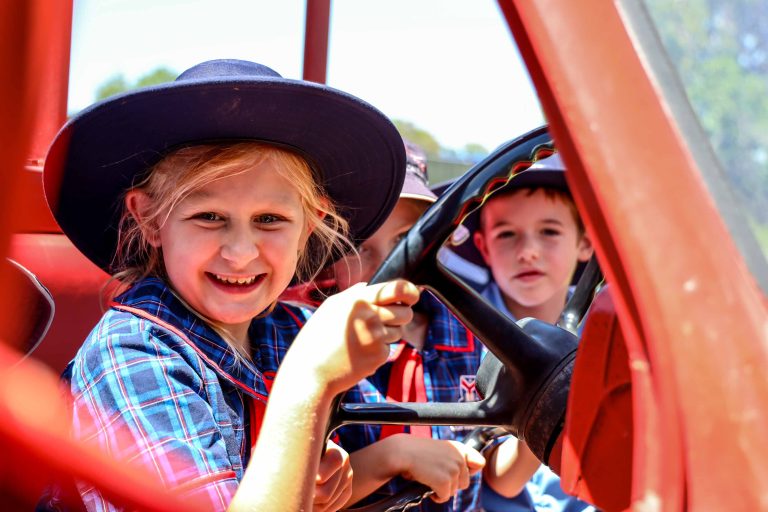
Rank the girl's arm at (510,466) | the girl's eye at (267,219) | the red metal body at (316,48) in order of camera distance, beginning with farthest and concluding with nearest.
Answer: the red metal body at (316,48)
the girl's arm at (510,466)
the girl's eye at (267,219)

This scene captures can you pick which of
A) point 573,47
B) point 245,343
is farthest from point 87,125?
point 573,47

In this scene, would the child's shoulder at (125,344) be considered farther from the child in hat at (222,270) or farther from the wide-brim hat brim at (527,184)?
the wide-brim hat brim at (527,184)

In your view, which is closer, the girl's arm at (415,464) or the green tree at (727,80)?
the green tree at (727,80)

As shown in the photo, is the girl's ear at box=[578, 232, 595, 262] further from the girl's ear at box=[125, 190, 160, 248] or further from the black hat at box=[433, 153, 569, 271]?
the girl's ear at box=[125, 190, 160, 248]

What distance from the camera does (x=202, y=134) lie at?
4.28ft

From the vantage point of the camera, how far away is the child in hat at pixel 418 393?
135 centimetres

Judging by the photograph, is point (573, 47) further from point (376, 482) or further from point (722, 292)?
point (376, 482)

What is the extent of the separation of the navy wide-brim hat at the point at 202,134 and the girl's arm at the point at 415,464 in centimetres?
46

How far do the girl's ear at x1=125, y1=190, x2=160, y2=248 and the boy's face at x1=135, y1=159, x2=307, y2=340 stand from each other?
4 centimetres

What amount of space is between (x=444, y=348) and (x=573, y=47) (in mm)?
1306

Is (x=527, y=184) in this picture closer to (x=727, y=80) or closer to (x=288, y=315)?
(x=288, y=315)

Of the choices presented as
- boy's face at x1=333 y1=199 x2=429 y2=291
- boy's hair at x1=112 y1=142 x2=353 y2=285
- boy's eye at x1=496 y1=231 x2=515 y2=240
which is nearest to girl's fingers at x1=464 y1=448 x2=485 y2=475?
boy's hair at x1=112 y1=142 x2=353 y2=285

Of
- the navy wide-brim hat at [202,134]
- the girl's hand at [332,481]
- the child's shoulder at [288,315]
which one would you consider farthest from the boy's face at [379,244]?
the girl's hand at [332,481]

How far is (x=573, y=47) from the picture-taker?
621 mm
